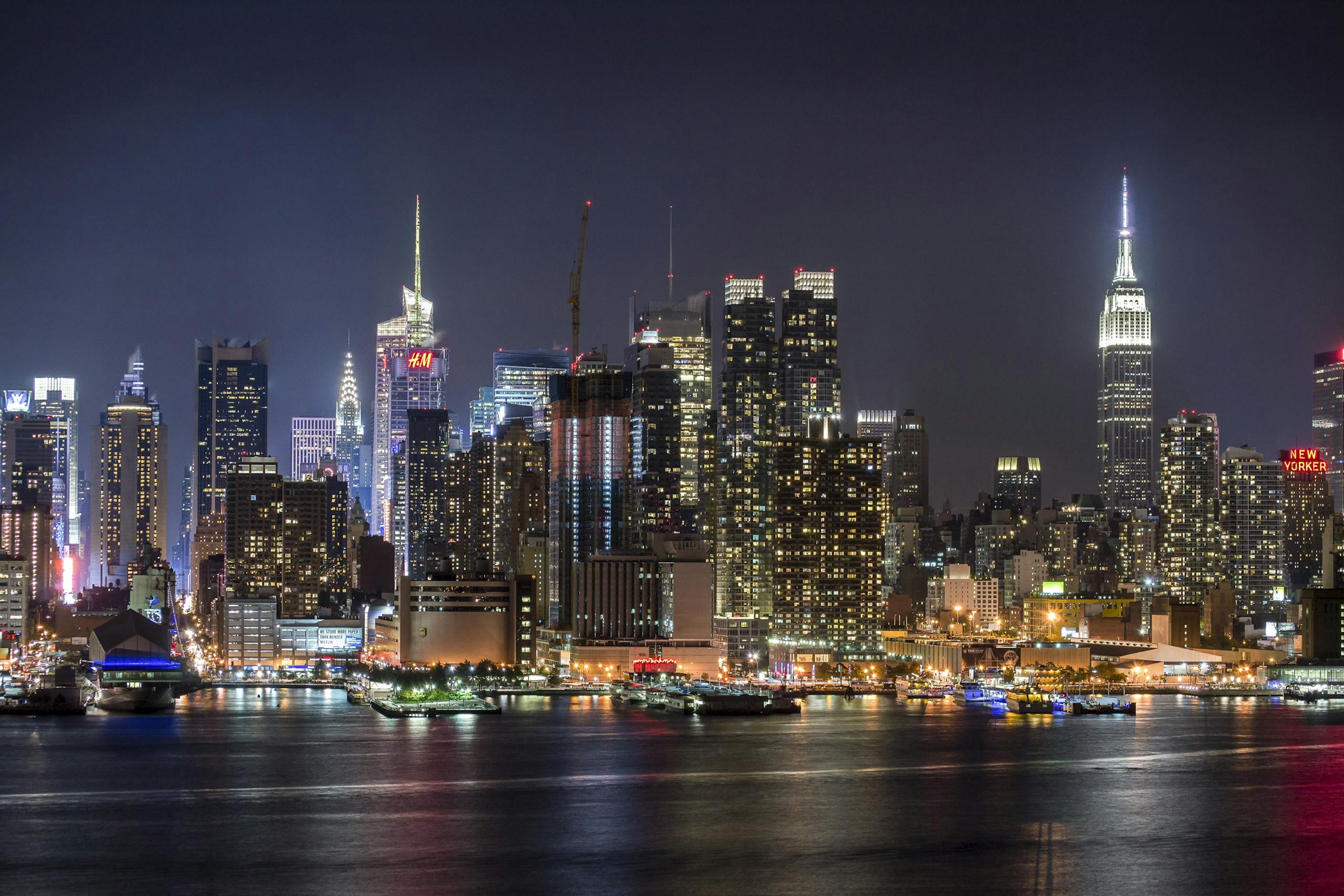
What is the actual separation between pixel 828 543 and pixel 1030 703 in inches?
1651

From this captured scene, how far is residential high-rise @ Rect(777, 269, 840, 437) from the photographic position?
18962cm

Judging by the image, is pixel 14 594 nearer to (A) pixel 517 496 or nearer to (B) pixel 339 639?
(B) pixel 339 639

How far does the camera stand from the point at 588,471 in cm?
17062

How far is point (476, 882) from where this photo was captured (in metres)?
45.2

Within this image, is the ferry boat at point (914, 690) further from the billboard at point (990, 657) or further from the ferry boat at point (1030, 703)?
the billboard at point (990, 657)

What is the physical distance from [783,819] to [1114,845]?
10.2 m

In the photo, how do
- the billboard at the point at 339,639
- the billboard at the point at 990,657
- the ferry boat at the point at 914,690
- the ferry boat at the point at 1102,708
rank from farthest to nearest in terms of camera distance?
the billboard at the point at 339,639
the billboard at the point at 990,657
the ferry boat at the point at 914,690
the ferry boat at the point at 1102,708

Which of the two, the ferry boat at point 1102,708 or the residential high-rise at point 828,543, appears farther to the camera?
the residential high-rise at point 828,543

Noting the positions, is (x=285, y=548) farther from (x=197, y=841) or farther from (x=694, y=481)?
(x=197, y=841)

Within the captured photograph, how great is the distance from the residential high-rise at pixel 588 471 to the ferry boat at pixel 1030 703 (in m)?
54.3

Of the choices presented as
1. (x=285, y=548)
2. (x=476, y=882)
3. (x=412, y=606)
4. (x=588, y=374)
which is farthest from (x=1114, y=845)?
(x=285, y=548)

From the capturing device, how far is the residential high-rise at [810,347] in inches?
7466

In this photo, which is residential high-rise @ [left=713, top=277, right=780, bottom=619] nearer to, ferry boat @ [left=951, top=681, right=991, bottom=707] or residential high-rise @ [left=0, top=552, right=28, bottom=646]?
ferry boat @ [left=951, top=681, right=991, bottom=707]

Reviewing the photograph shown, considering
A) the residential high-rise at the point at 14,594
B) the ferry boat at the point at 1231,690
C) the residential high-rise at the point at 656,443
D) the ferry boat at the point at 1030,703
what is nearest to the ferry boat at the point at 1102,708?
the ferry boat at the point at 1030,703
